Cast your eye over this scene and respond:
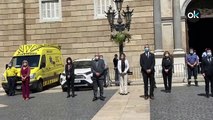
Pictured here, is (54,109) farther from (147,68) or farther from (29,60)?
(29,60)

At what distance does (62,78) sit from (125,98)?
17.2 feet

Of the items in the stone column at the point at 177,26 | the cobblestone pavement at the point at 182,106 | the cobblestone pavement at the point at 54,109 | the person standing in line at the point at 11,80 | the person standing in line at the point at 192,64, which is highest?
the stone column at the point at 177,26

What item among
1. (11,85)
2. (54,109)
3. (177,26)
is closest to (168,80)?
(54,109)

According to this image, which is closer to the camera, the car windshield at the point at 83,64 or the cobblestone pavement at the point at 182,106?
the cobblestone pavement at the point at 182,106

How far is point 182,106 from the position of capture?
513 inches

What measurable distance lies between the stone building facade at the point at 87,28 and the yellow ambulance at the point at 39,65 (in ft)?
16.2

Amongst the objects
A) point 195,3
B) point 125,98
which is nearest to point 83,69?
point 125,98

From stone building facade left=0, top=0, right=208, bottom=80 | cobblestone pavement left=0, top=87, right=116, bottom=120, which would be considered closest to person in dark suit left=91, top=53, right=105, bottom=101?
cobblestone pavement left=0, top=87, right=116, bottom=120

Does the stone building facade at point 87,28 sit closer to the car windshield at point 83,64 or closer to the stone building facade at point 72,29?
the stone building facade at point 72,29

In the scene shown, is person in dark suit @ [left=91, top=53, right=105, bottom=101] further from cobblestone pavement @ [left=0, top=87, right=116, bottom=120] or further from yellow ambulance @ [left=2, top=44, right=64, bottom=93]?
yellow ambulance @ [left=2, top=44, right=64, bottom=93]

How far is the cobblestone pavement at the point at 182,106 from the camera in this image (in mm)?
11180

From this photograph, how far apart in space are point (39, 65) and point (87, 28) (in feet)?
27.2

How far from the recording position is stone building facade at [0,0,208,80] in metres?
28.2

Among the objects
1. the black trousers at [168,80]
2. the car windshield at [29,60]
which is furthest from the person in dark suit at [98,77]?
the car windshield at [29,60]
